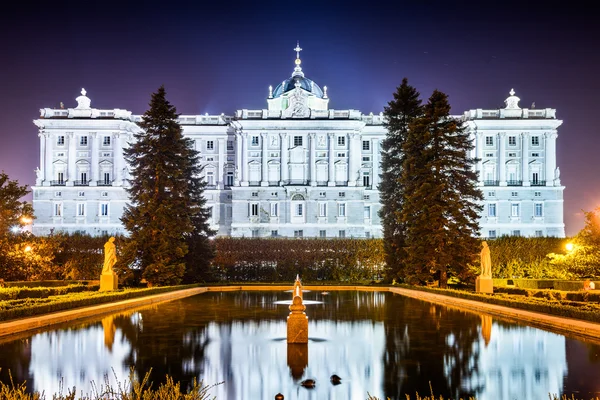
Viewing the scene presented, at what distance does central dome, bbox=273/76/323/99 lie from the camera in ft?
313

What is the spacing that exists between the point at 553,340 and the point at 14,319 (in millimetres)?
14393

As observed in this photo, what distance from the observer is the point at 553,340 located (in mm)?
15969

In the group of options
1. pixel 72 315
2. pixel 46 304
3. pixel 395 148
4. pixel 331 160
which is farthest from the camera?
pixel 331 160

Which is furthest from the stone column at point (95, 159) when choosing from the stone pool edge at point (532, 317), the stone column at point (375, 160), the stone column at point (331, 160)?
the stone pool edge at point (532, 317)

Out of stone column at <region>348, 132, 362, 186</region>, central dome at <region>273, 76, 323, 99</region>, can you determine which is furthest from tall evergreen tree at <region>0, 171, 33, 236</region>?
central dome at <region>273, 76, 323, 99</region>

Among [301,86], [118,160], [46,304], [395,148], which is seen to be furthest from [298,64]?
[46,304]

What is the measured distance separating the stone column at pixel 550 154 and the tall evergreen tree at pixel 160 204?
62867mm

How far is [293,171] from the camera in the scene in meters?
87.6

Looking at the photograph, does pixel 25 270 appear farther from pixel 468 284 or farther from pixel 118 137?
pixel 118 137

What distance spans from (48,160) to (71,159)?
3.04 metres

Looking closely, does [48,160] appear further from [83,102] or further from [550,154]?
[550,154]

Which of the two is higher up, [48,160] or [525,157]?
[525,157]

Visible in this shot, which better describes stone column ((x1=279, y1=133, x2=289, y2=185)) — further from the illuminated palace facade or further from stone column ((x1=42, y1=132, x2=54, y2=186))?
stone column ((x1=42, y1=132, x2=54, y2=186))

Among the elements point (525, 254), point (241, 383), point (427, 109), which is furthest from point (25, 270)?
point (525, 254)
